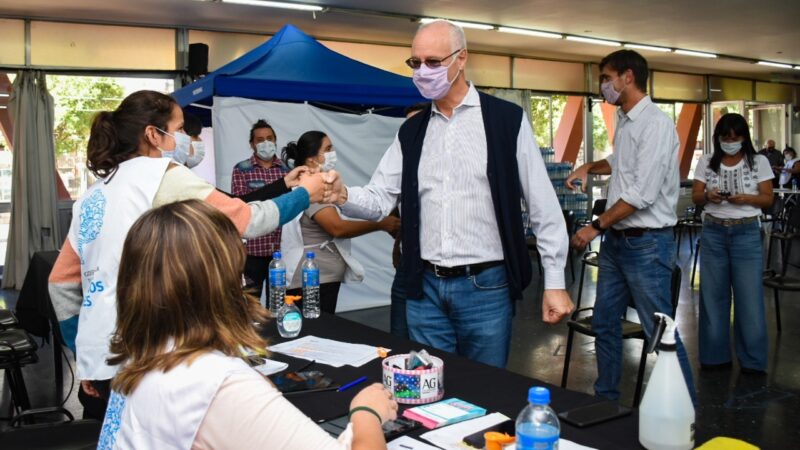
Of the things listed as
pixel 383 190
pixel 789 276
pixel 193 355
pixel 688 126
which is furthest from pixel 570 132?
pixel 193 355

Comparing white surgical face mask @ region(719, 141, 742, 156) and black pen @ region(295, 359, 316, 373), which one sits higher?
white surgical face mask @ region(719, 141, 742, 156)

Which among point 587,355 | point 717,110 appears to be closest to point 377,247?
point 587,355

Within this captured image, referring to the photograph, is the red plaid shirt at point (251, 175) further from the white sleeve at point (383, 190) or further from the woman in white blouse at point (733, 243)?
the woman in white blouse at point (733, 243)

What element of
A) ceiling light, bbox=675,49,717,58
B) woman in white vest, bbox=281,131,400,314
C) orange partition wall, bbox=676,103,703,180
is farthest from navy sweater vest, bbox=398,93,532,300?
orange partition wall, bbox=676,103,703,180

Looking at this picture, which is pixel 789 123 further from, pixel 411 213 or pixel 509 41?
pixel 411 213

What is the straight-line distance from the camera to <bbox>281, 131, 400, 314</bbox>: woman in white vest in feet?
11.5

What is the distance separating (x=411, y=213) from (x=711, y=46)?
11539 millimetres

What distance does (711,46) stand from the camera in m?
12.3

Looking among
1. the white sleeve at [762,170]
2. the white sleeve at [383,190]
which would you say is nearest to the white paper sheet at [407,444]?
the white sleeve at [383,190]

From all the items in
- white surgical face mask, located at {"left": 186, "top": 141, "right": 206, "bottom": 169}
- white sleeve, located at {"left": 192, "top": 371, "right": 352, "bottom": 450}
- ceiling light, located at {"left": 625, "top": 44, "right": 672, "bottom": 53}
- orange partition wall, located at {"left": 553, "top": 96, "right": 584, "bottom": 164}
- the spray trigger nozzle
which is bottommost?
white sleeve, located at {"left": 192, "top": 371, "right": 352, "bottom": 450}

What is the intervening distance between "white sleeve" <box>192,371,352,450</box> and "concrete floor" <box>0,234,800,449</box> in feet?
8.46

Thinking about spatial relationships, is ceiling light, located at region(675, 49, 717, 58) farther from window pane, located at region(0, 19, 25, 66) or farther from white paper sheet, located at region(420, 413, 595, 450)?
white paper sheet, located at region(420, 413, 595, 450)

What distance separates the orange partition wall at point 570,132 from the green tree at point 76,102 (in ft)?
26.7

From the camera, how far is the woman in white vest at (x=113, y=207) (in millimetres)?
1850
